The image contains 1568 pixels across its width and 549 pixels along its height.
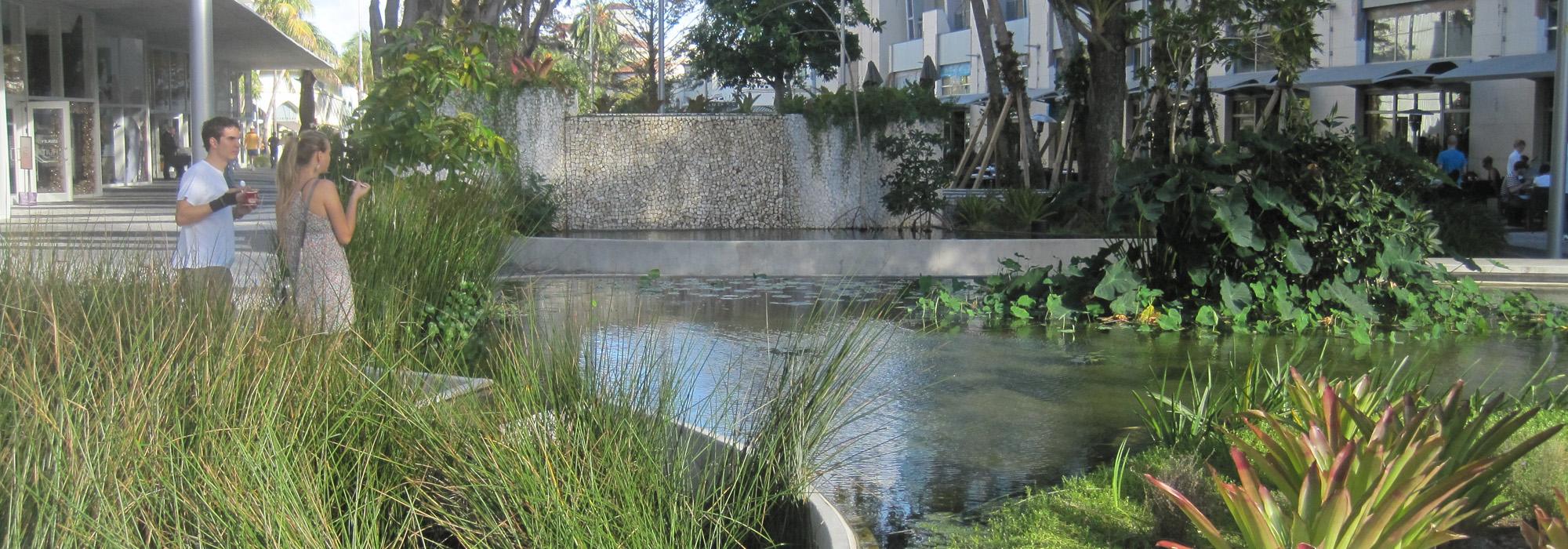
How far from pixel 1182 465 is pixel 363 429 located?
251 centimetres

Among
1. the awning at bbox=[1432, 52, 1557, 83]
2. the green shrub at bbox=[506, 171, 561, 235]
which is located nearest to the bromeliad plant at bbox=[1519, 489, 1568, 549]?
the green shrub at bbox=[506, 171, 561, 235]

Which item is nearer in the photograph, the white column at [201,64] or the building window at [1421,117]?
the white column at [201,64]

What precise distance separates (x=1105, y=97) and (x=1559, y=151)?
16.1ft

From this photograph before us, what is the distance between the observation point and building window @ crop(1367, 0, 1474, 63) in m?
27.4

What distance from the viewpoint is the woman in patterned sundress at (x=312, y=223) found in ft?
19.5

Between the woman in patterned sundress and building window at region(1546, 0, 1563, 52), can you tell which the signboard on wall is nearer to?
the woman in patterned sundress

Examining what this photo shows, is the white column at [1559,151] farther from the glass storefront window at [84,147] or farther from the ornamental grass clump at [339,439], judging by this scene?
the glass storefront window at [84,147]

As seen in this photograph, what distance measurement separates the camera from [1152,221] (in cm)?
905

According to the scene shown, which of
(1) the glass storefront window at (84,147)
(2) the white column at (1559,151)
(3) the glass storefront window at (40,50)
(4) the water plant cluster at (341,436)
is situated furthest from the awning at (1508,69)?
(1) the glass storefront window at (84,147)

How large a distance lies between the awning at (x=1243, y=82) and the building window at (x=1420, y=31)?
7.49 ft

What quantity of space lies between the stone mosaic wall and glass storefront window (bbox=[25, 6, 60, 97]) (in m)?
12.8

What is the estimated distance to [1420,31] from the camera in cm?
2845

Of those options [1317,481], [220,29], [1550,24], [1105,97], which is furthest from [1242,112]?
[1317,481]

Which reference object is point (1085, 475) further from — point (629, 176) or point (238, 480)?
point (629, 176)
